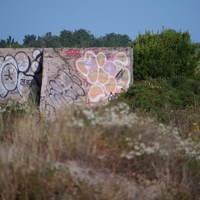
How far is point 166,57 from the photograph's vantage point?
19672 millimetres

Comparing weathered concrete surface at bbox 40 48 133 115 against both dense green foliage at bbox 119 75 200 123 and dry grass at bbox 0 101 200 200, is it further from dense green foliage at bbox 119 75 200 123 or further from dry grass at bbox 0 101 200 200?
dry grass at bbox 0 101 200 200

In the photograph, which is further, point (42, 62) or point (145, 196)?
point (42, 62)

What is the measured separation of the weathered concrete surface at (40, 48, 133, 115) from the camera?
54.6 feet

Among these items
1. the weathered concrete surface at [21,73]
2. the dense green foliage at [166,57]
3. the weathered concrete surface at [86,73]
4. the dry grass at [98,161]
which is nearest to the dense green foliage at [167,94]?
the weathered concrete surface at [86,73]

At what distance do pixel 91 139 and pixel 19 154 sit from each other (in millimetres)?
884

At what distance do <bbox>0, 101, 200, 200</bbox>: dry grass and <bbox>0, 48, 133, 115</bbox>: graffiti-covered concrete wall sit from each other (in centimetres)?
1075

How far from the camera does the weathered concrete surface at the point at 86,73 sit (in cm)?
1666

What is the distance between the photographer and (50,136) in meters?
5.38

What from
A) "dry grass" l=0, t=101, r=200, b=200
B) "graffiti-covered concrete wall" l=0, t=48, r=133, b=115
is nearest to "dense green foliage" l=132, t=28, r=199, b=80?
"graffiti-covered concrete wall" l=0, t=48, r=133, b=115

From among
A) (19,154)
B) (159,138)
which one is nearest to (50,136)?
(19,154)

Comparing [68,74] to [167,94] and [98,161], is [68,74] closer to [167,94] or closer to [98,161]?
[167,94]

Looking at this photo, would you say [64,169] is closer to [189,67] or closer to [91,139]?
[91,139]

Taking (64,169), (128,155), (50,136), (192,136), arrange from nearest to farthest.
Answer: (64,169) → (128,155) → (50,136) → (192,136)

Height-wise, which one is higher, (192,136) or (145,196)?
(192,136)
